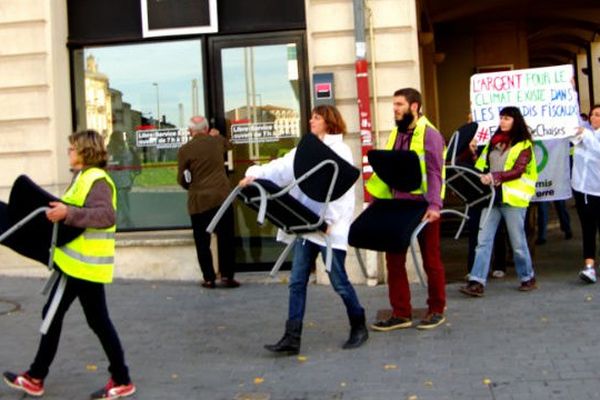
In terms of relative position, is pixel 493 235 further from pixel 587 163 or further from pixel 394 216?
pixel 394 216

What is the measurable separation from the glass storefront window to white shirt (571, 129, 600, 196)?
420cm

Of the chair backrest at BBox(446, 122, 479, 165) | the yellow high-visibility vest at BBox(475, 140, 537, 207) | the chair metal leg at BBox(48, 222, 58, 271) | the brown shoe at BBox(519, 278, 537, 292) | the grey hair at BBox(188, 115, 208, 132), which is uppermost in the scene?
the grey hair at BBox(188, 115, 208, 132)

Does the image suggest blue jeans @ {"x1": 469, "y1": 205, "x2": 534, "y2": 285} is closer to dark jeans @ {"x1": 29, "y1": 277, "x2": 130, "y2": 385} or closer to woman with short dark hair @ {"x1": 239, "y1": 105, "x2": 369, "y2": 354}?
woman with short dark hair @ {"x1": 239, "y1": 105, "x2": 369, "y2": 354}

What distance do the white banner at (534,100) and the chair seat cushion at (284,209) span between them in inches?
127

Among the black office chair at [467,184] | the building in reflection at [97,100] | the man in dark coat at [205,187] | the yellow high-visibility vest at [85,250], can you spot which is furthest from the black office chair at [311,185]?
the building in reflection at [97,100]

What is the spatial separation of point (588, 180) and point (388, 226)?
3246 millimetres

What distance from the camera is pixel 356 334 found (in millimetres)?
6902

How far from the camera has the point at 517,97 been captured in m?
9.17

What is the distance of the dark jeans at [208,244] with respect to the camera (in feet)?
31.8

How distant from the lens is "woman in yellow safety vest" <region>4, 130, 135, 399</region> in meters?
5.61

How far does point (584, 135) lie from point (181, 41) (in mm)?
4640

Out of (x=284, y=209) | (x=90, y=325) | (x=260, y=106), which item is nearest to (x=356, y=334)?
(x=284, y=209)

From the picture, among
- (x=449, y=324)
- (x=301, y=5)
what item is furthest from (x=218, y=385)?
(x=301, y=5)

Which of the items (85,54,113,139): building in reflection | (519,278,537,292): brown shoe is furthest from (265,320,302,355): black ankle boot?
(85,54,113,139): building in reflection
